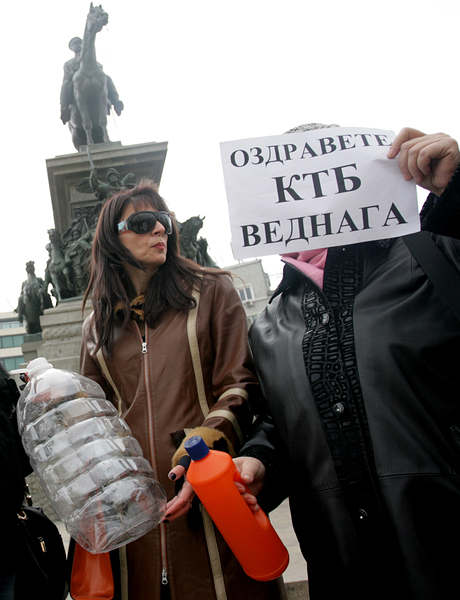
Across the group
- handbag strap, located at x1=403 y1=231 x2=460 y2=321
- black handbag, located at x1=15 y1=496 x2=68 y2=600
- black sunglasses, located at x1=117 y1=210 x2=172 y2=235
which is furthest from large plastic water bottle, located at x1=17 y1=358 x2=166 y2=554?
handbag strap, located at x1=403 y1=231 x2=460 y2=321

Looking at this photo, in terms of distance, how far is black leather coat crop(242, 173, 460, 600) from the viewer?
1260 mm

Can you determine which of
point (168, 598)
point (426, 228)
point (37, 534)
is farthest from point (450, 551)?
point (37, 534)

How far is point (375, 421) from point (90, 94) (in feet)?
32.0

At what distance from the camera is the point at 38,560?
186 cm

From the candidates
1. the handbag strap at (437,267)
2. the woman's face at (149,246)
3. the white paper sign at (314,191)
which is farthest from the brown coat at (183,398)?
the handbag strap at (437,267)

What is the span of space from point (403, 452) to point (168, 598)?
3.62 feet

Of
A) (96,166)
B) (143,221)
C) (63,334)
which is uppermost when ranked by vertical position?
(96,166)

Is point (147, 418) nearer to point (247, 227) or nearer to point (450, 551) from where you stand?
point (247, 227)

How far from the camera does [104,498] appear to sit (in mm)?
1760

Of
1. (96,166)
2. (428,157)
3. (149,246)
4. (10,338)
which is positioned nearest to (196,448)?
(428,157)

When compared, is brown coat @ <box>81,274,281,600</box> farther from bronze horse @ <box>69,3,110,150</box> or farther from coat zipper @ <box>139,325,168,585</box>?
bronze horse @ <box>69,3,110,150</box>

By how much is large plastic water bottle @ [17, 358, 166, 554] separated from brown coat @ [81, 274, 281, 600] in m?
0.09

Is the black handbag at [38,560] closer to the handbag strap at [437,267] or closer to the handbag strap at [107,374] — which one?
the handbag strap at [107,374]

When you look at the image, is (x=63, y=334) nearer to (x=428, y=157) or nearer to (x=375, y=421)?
(x=375, y=421)
